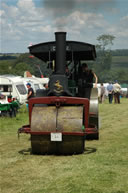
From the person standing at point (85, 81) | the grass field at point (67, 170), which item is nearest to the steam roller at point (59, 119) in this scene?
the grass field at point (67, 170)

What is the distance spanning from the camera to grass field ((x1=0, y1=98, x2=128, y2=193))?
16.7ft

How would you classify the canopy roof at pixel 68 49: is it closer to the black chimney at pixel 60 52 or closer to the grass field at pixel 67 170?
the black chimney at pixel 60 52

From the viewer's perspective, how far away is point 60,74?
7.98 m

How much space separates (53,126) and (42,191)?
7.70 ft

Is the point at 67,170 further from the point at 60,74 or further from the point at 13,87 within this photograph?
the point at 13,87

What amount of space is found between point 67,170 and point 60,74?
8.20ft

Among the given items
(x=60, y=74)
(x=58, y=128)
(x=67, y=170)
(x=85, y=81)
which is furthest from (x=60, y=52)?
(x=67, y=170)

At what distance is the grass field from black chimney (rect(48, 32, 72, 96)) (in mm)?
1316

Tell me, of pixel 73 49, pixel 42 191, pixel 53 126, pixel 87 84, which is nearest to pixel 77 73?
pixel 87 84

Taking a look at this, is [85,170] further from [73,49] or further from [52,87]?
[73,49]

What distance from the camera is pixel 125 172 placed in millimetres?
5848

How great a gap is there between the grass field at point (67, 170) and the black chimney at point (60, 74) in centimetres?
132

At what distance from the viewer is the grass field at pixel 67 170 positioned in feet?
16.7

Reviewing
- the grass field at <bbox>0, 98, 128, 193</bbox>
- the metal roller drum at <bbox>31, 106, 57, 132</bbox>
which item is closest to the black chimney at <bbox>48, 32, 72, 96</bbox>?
the metal roller drum at <bbox>31, 106, 57, 132</bbox>
